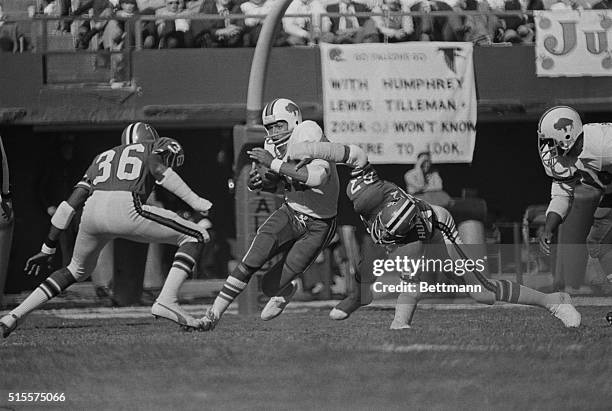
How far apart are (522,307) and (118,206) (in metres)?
2.73

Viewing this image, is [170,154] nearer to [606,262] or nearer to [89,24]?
[89,24]

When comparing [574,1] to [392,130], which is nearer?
[392,130]

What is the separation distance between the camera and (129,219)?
802cm

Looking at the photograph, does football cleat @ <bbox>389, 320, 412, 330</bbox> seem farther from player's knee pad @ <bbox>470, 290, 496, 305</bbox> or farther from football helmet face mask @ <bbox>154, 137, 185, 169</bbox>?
football helmet face mask @ <bbox>154, 137, 185, 169</bbox>

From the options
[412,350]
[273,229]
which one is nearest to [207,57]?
[273,229]

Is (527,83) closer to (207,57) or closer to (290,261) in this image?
(207,57)

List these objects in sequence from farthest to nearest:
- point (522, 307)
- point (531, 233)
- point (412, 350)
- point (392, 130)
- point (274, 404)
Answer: point (531, 233) → point (392, 130) → point (522, 307) → point (412, 350) → point (274, 404)

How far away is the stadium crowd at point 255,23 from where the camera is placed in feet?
36.2

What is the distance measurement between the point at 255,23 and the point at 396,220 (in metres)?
3.85

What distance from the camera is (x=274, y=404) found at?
5504mm

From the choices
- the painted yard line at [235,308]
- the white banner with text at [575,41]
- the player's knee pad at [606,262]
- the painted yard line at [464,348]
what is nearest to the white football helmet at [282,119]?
the painted yard line at [235,308]

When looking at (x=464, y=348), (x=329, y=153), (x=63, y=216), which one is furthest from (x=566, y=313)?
(x=63, y=216)

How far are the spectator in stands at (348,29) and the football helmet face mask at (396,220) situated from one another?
10.8 feet

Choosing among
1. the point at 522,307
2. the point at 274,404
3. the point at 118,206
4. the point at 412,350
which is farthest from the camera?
the point at 522,307
